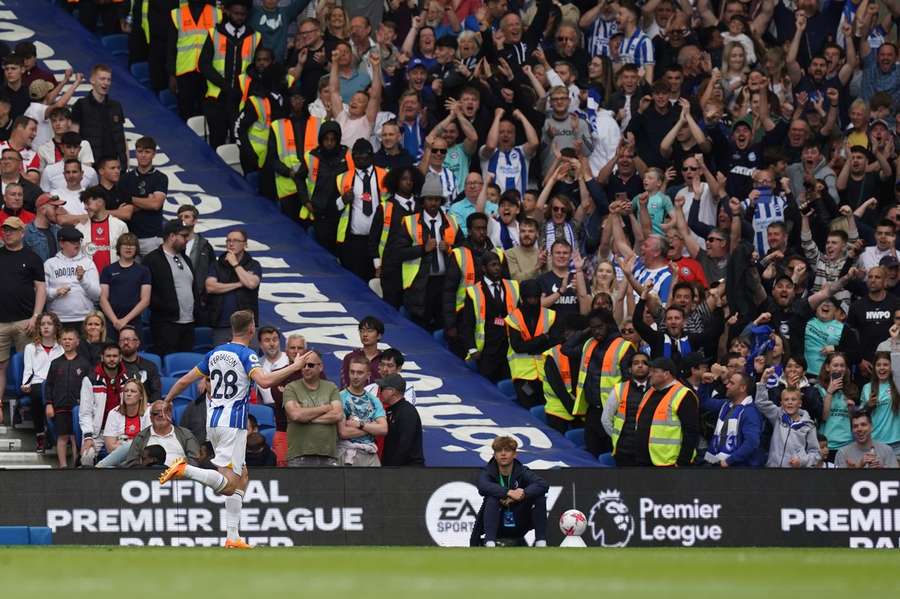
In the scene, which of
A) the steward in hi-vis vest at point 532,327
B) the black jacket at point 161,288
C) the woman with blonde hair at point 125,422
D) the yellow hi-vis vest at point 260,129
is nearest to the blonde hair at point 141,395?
the woman with blonde hair at point 125,422

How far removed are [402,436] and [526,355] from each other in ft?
7.70

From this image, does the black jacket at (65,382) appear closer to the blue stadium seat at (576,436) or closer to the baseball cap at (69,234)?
the baseball cap at (69,234)

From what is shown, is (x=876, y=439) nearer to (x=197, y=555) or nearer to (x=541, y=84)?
(x=541, y=84)

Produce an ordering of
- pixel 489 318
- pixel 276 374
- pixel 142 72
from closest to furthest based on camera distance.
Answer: pixel 276 374 → pixel 489 318 → pixel 142 72

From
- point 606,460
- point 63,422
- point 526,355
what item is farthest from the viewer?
point 526,355

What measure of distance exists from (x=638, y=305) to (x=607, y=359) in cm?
68

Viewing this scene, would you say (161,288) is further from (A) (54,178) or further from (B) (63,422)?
(B) (63,422)

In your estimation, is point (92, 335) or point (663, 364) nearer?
point (663, 364)

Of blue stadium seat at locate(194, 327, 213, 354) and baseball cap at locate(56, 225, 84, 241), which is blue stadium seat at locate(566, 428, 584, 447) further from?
baseball cap at locate(56, 225, 84, 241)

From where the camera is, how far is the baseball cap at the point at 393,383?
18359 mm

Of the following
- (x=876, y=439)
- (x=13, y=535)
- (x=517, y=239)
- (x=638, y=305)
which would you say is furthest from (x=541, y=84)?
(x=13, y=535)

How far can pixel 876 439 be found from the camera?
750 inches

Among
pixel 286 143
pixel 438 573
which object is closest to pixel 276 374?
pixel 438 573

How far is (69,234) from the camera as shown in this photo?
18812 millimetres
